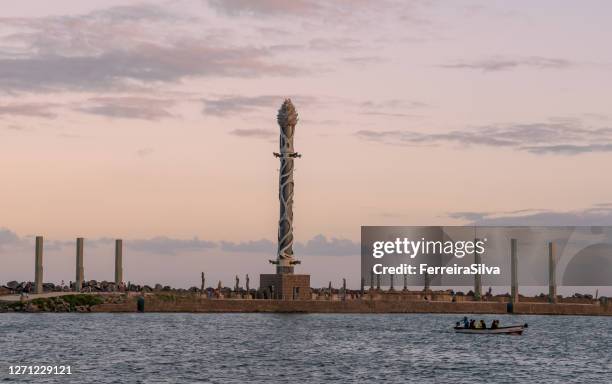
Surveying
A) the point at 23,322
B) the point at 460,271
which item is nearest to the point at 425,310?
the point at 460,271

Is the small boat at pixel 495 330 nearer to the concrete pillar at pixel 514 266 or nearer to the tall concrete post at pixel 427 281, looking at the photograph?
the tall concrete post at pixel 427 281

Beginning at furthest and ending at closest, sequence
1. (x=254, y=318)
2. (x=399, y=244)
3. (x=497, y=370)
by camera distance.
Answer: (x=399, y=244), (x=254, y=318), (x=497, y=370)

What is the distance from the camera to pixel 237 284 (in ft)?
512

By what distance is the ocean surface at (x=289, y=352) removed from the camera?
71.6 metres

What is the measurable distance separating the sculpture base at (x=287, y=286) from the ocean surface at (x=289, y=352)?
1015 centimetres

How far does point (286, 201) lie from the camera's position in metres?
140

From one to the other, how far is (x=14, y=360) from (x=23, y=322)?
44.1 metres

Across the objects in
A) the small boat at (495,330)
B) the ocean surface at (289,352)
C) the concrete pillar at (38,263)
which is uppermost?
the concrete pillar at (38,263)

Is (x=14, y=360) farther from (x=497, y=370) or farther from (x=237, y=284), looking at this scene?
(x=237, y=284)

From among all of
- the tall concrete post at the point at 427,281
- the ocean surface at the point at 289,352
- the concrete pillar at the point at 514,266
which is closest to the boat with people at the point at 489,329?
the ocean surface at the point at 289,352


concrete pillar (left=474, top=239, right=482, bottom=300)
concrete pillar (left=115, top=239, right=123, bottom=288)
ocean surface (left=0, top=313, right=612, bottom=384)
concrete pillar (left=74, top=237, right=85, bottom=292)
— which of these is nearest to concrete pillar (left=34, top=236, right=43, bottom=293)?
concrete pillar (left=74, top=237, right=85, bottom=292)

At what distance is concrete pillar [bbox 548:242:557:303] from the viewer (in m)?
153

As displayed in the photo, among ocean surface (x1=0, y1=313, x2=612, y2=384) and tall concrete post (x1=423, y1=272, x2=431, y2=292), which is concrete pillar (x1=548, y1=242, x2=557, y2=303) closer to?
tall concrete post (x1=423, y1=272, x2=431, y2=292)

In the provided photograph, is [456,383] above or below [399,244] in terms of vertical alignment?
below
